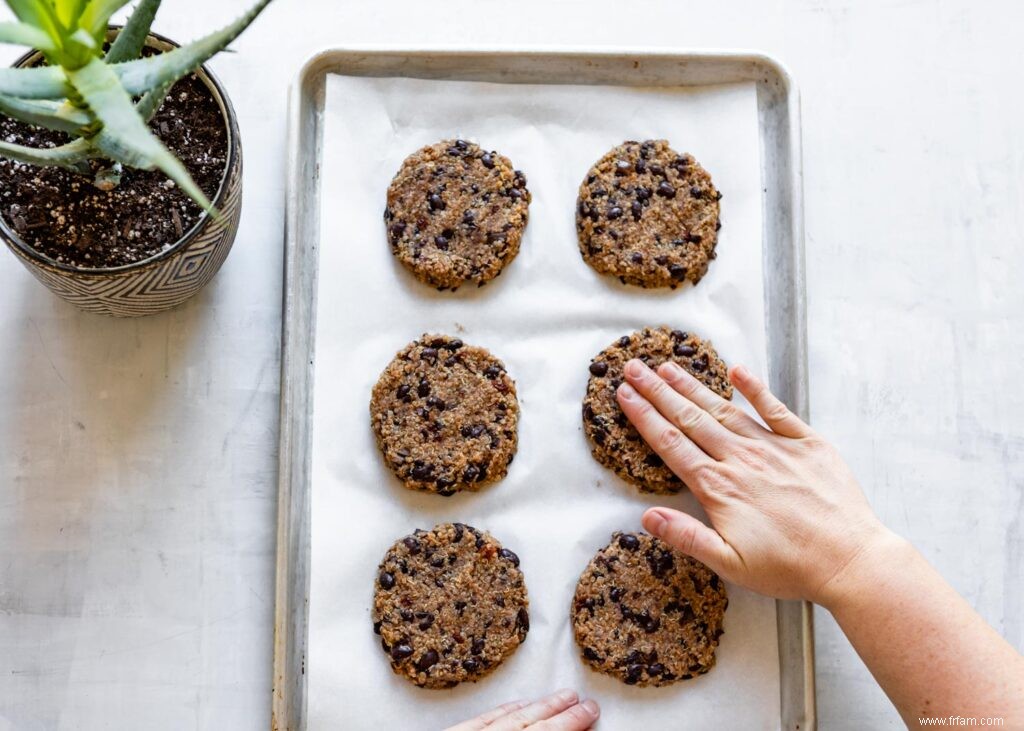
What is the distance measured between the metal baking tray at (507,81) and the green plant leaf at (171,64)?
485 millimetres

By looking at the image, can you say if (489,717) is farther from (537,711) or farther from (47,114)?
(47,114)

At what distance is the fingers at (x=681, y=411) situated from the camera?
1.50m

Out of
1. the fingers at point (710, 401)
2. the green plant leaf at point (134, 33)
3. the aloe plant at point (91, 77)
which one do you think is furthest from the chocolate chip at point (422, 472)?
the green plant leaf at point (134, 33)

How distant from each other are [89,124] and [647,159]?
0.89 metres

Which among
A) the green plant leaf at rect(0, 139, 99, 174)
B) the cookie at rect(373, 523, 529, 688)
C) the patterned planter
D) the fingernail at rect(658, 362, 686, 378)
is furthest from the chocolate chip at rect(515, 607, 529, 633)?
the green plant leaf at rect(0, 139, 99, 174)

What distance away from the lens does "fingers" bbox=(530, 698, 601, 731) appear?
1434 millimetres

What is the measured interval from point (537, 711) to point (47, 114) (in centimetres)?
107

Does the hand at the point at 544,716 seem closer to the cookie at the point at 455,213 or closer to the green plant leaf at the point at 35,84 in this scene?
the cookie at the point at 455,213

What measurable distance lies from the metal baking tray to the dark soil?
0.64ft

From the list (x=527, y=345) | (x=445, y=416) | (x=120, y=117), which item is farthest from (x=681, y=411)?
(x=120, y=117)

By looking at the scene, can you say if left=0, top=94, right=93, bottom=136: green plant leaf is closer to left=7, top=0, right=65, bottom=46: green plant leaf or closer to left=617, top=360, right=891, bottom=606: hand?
left=7, top=0, right=65, bottom=46: green plant leaf

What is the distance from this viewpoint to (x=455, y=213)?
159 cm

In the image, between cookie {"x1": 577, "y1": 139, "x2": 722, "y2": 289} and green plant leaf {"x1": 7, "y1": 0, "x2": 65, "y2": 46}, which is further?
cookie {"x1": 577, "y1": 139, "x2": 722, "y2": 289}

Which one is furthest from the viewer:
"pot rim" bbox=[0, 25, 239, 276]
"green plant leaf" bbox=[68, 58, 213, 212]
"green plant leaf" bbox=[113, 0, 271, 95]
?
"pot rim" bbox=[0, 25, 239, 276]
